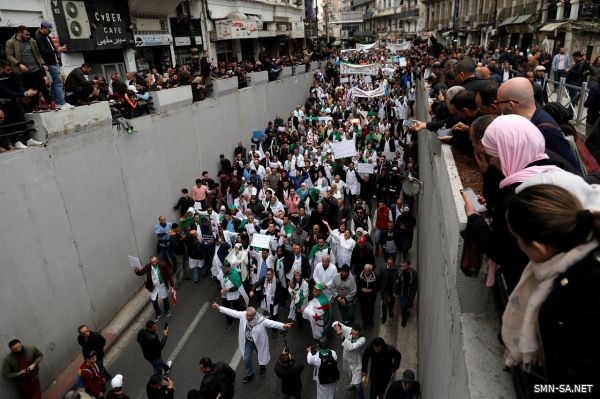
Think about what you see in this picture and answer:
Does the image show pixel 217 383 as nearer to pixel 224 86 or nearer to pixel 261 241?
pixel 261 241

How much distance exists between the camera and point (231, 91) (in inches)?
733

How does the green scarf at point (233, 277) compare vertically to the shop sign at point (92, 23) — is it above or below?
below

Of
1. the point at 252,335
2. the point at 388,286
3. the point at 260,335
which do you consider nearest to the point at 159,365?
the point at 252,335

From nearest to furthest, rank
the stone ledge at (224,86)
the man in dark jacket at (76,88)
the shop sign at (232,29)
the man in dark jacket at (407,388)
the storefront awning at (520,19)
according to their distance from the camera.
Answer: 1. the man in dark jacket at (407,388)
2. the man in dark jacket at (76,88)
3. the stone ledge at (224,86)
4. the shop sign at (232,29)
5. the storefront awning at (520,19)

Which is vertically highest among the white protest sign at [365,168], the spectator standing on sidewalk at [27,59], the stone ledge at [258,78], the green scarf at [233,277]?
the spectator standing on sidewalk at [27,59]

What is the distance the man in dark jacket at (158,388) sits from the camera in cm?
604

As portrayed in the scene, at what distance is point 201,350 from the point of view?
8.42 m

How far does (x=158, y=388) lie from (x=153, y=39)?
59.5 ft

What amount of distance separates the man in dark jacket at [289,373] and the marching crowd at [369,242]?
0.06 ft

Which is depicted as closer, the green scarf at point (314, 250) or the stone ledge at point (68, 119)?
the stone ledge at point (68, 119)

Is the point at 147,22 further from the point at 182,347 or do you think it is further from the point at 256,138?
the point at 182,347

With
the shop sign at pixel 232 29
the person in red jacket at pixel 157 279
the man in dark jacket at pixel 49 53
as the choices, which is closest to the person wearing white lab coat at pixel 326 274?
the person in red jacket at pixel 157 279

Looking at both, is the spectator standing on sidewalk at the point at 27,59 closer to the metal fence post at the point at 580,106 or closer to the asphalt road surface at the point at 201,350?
the asphalt road surface at the point at 201,350

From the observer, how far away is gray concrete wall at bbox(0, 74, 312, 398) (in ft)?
24.7
